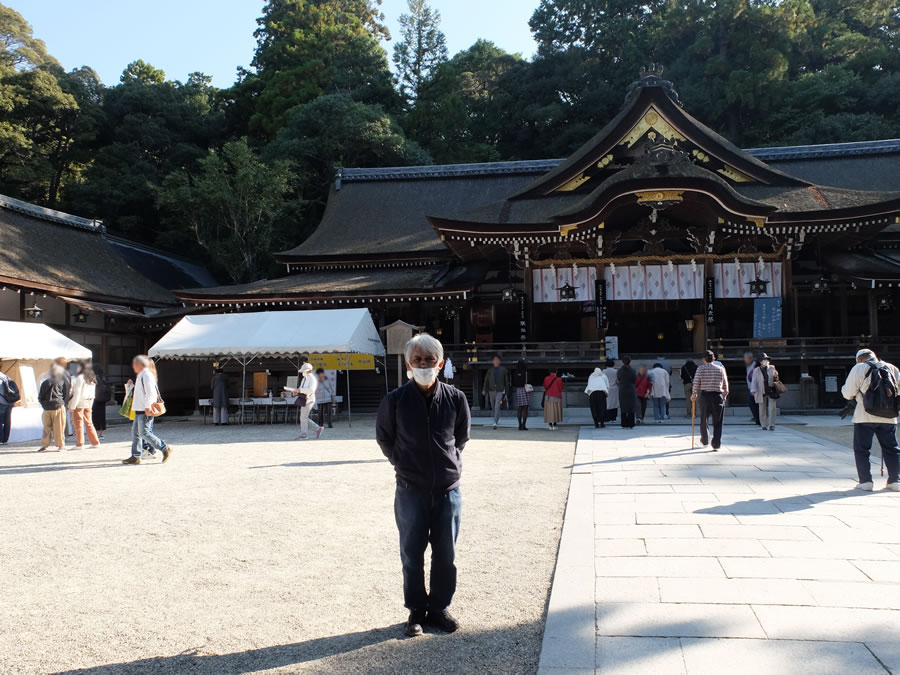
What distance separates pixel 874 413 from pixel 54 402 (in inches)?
454

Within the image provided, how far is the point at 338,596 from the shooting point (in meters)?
3.85

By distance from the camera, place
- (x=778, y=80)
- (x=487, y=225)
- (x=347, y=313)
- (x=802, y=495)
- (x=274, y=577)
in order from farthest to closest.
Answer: (x=778, y=80) → (x=487, y=225) → (x=347, y=313) → (x=802, y=495) → (x=274, y=577)

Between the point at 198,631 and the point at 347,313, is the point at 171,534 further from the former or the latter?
the point at 347,313

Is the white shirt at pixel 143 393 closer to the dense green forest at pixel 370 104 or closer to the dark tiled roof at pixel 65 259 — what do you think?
the dark tiled roof at pixel 65 259

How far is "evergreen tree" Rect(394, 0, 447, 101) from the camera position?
42844 millimetres

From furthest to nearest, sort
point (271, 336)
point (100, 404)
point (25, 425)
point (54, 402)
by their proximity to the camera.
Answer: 1. point (271, 336)
2. point (100, 404)
3. point (25, 425)
4. point (54, 402)

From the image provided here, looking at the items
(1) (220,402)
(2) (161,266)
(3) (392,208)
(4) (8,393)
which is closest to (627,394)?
(1) (220,402)

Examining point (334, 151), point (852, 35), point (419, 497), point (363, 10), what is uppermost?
point (363, 10)

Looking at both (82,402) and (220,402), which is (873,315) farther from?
(82,402)

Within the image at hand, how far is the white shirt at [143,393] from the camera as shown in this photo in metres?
9.18

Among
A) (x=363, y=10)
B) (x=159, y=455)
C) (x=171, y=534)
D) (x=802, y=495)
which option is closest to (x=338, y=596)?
(x=171, y=534)

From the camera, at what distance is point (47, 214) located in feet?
71.8

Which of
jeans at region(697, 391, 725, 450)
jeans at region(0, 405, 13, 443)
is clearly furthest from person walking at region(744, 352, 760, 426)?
jeans at region(0, 405, 13, 443)

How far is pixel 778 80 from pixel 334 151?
2333 centimetres
